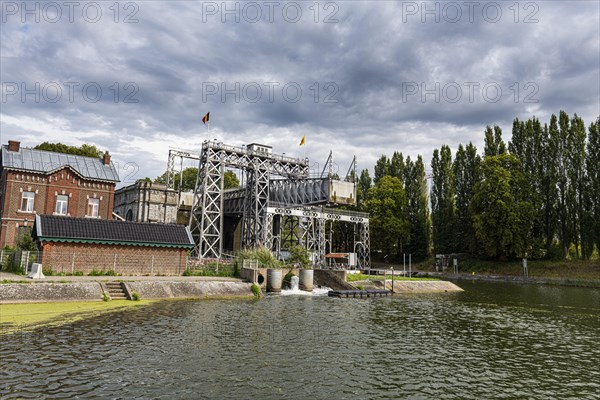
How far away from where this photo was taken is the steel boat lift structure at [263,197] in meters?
59.2

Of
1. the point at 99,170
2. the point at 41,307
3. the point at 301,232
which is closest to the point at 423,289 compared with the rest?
the point at 301,232

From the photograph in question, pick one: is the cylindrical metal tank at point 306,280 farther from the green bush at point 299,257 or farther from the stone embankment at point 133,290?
the stone embankment at point 133,290

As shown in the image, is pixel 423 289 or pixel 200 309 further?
pixel 423 289

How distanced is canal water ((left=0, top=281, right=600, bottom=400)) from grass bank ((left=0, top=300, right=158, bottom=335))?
1.13 meters

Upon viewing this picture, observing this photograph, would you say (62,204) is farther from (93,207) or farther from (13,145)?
(13,145)

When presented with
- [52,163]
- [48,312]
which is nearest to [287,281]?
[48,312]

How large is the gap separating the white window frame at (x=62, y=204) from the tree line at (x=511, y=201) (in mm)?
52947

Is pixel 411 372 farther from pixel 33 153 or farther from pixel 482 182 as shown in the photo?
pixel 482 182

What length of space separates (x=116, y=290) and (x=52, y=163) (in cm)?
2476

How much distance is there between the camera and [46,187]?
43.6m

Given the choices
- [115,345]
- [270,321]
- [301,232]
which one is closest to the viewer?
[115,345]

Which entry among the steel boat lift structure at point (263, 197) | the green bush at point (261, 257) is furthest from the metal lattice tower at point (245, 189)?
the green bush at point (261, 257)

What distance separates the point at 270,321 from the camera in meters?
21.5

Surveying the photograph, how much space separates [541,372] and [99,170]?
4554 cm
